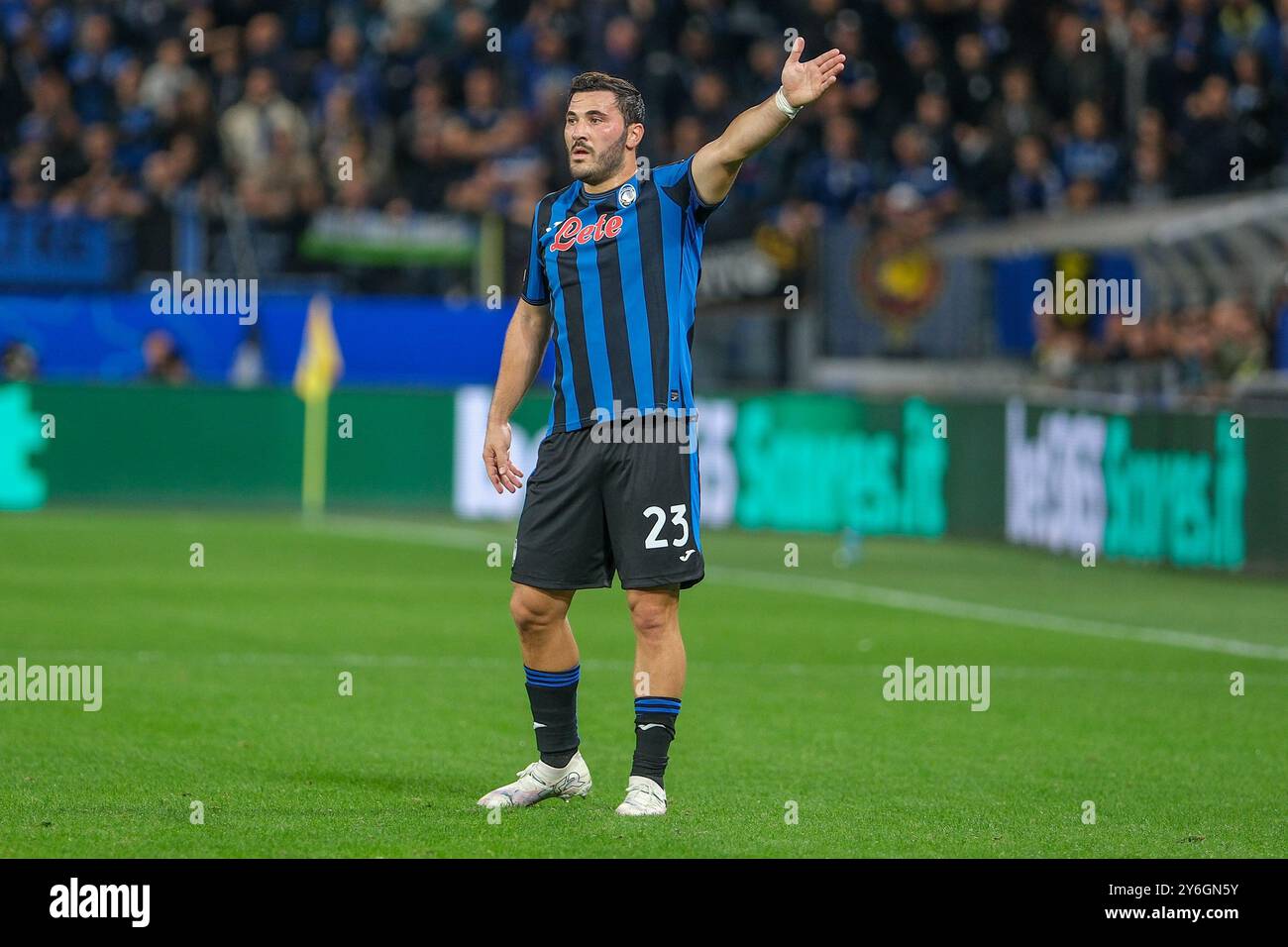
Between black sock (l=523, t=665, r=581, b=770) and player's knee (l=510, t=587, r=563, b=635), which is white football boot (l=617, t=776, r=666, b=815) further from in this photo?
player's knee (l=510, t=587, r=563, b=635)

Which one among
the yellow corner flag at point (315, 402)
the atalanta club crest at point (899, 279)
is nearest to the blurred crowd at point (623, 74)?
the atalanta club crest at point (899, 279)

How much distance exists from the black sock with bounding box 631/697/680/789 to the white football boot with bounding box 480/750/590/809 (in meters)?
0.29

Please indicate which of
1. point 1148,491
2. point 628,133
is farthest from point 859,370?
point 628,133

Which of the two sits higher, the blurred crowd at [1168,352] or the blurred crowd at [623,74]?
the blurred crowd at [623,74]

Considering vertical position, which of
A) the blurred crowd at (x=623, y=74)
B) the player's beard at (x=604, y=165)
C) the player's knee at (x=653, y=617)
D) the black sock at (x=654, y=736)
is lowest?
the black sock at (x=654, y=736)

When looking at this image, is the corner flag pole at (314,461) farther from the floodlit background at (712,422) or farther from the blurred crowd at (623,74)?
the blurred crowd at (623,74)

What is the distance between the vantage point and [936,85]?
26859mm

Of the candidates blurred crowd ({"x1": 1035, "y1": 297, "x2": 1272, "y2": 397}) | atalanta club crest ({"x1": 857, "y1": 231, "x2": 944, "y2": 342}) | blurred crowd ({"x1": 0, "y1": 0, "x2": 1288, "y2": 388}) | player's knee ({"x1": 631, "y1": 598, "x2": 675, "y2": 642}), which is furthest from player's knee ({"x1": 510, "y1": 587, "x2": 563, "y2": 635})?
atalanta club crest ({"x1": 857, "y1": 231, "x2": 944, "y2": 342})

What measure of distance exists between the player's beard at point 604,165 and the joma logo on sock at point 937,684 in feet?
13.0

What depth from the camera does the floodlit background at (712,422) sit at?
26.8ft

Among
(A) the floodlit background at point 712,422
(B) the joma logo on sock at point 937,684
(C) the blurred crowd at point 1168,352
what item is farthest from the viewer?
(C) the blurred crowd at point 1168,352
